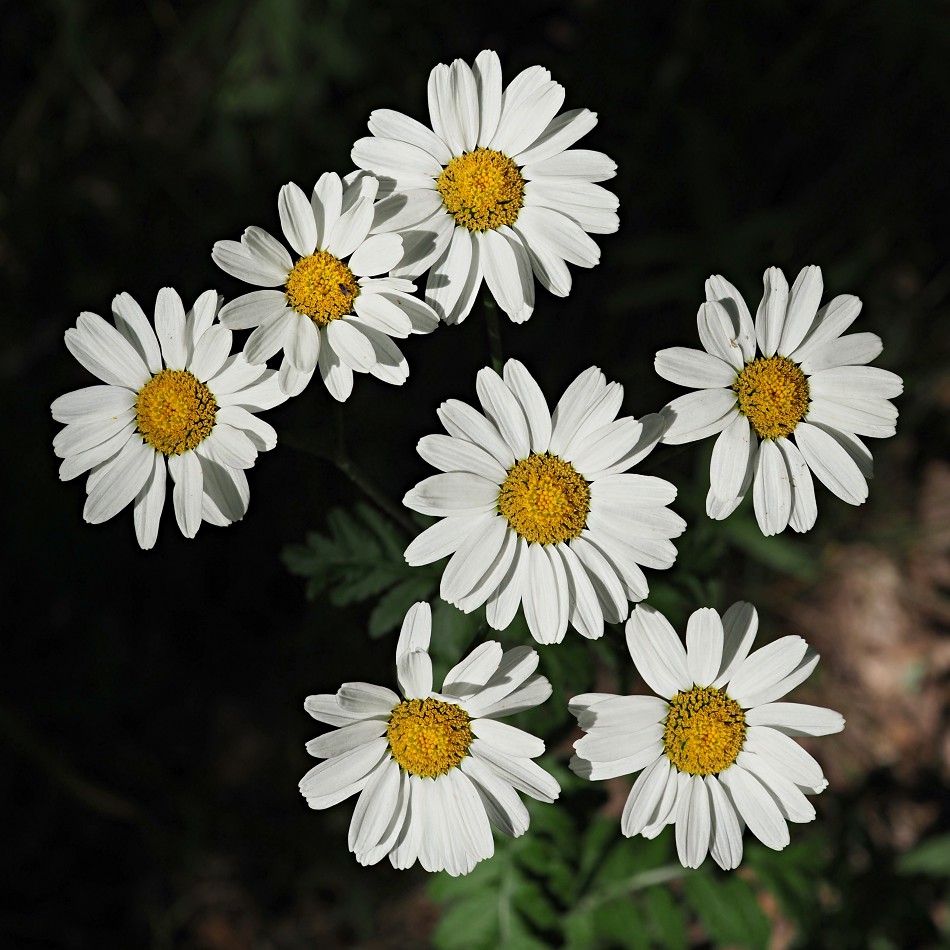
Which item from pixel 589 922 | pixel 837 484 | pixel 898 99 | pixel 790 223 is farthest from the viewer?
pixel 898 99

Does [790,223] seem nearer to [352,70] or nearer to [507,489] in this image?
[352,70]

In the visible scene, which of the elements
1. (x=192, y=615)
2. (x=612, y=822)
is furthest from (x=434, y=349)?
(x=612, y=822)

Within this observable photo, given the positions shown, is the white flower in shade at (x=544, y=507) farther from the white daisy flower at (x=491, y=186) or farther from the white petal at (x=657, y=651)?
the white daisy flower at (x=491, y=186)

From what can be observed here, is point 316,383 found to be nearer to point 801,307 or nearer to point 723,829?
point 801,307

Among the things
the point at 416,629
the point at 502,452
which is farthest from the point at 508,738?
the point at 502,452

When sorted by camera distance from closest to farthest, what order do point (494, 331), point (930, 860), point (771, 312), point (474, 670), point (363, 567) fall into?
point (474, 670) < point (771, 312) < point (494, 331) < point (363, 567) < point (930, 860)

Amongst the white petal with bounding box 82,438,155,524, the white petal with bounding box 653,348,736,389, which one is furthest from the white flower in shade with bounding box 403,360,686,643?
the white petal with bounding box 82,438,155,524
